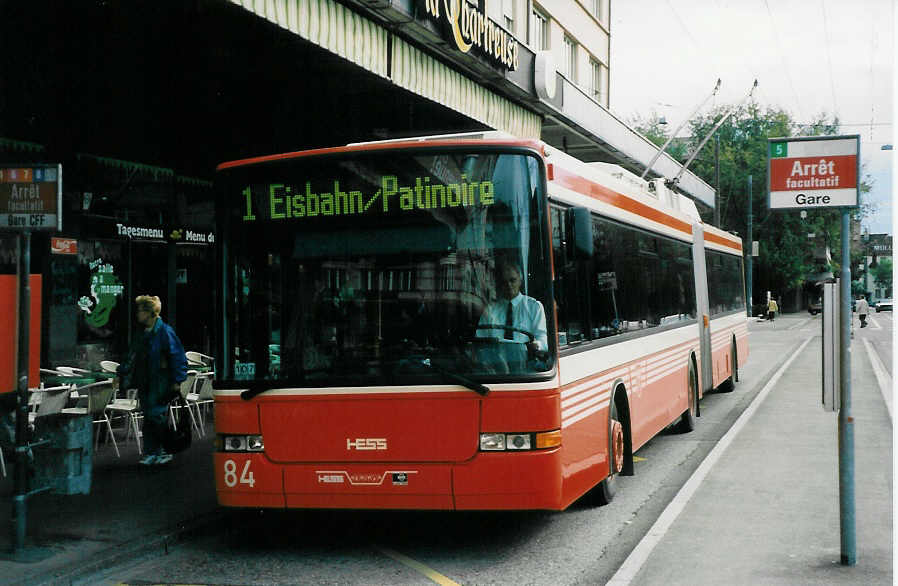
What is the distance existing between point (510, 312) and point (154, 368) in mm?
4834

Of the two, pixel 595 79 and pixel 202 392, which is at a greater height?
pixel 595 79

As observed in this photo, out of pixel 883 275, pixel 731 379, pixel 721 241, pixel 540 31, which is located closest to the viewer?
pixel 721 241

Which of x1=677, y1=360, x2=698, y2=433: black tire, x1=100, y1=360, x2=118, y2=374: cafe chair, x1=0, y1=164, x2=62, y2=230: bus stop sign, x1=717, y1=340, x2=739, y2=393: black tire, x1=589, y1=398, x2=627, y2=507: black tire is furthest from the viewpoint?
x1=717, y1=340, x2=739, y2=393: black tire

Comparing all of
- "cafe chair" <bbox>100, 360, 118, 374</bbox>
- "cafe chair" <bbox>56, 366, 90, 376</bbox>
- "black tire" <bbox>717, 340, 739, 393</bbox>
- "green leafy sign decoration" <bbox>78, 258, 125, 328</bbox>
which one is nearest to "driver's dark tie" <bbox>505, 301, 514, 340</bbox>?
"cafe chair" <bbox>56, 366, 90, 376</bbox>

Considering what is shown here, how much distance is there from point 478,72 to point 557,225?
287 inches

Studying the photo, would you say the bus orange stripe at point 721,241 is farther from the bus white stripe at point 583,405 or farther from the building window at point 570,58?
the building window at point 570,58

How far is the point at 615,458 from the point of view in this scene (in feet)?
26.8

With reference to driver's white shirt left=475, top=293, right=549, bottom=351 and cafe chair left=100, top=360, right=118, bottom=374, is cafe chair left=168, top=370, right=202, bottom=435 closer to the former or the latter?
cafe chair left=100, top=360, right=118, bottom=374

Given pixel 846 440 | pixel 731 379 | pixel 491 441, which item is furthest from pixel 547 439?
pixel 731 379

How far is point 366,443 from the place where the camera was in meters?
6.38

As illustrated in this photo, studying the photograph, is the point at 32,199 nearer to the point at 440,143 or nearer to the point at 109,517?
the point at 109,517

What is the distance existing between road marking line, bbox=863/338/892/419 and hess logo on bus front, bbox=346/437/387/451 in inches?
404

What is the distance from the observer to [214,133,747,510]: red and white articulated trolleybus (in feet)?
20.6

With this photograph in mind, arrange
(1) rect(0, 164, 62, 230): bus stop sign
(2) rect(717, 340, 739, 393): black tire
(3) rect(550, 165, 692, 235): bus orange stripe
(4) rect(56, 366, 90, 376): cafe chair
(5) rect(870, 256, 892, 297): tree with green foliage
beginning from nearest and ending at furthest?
(1) rect(0, 164, 62, 230): bus stop sign → (3) rect(550, 165, 692, 235): bus orange stripe → (4) rect(56, 366, 90, 376): cafe chair → (2) rect(717, 340, 739, 393): black tire → (5) rect(870, 256, 892, 297): tree with green foliage
